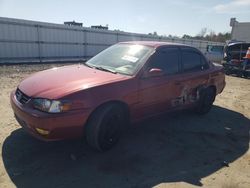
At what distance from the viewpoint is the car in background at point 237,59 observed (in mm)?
13567

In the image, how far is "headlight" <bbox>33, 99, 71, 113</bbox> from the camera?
329cm

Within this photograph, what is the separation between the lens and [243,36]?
3173 cm

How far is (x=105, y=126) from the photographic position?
3.73 metres

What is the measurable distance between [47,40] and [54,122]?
13.6 m

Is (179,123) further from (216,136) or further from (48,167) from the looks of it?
(48,167)

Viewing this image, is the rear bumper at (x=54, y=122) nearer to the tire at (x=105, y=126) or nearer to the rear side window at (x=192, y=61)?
the tire at (x=105, y=126)

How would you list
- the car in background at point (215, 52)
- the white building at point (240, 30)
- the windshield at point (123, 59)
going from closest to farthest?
the windshield at point (123, 59)
the car in background at point (215, 52)
the white building at point (240, 30)

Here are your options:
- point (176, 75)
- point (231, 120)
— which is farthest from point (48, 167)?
point (231, 120)

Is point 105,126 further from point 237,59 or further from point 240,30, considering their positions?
point 240,30

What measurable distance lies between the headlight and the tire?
1.51 feet

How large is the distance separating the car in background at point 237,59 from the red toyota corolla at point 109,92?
9245 millimetres

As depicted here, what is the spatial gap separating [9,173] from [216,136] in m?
3.76

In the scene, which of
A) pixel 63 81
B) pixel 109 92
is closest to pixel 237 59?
pixel 109 92

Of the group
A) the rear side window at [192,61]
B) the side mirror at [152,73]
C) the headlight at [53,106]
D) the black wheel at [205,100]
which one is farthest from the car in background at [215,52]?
the headlight at [53,106]
